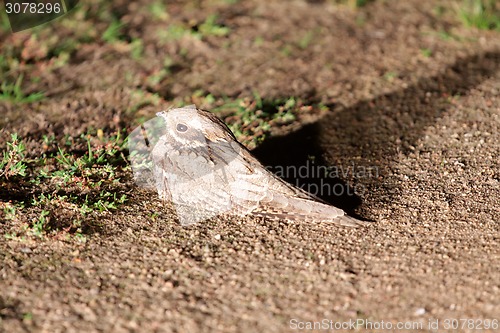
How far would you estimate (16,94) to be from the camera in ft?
19.6

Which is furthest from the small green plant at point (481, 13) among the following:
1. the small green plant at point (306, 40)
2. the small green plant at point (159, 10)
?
the small green plant at point (159, 10)

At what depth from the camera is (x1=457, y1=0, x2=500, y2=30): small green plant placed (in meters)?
7.07

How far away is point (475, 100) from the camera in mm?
5793

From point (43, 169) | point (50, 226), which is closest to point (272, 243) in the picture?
point (50, 226)

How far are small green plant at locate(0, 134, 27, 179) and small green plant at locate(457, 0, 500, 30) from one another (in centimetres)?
520

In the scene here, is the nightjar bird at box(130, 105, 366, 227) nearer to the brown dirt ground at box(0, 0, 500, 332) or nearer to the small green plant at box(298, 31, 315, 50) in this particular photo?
the brown dirt ground at box(0, 0, 500, 332)

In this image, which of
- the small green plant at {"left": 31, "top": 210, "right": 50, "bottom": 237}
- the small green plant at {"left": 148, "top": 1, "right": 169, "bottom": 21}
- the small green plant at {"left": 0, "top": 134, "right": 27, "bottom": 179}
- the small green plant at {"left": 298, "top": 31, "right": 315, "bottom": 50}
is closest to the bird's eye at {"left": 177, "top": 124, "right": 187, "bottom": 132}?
the small green plant at {"left": 31, "top": 210, "right": 50, "bottom": 237}

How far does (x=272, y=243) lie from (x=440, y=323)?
121 cm

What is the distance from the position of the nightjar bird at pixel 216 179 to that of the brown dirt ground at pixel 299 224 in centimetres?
13

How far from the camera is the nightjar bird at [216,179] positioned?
4.26 metres

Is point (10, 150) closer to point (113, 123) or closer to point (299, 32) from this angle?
point (113, 123)

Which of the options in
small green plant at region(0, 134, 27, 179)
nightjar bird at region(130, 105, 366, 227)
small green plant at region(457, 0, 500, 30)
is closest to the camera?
nightjar bird at region(130, 105, 366, 227)

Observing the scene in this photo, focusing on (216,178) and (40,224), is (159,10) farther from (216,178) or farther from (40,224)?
(40,224)

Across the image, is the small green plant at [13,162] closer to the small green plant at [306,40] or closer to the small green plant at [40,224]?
the small green plant at [40,224]
